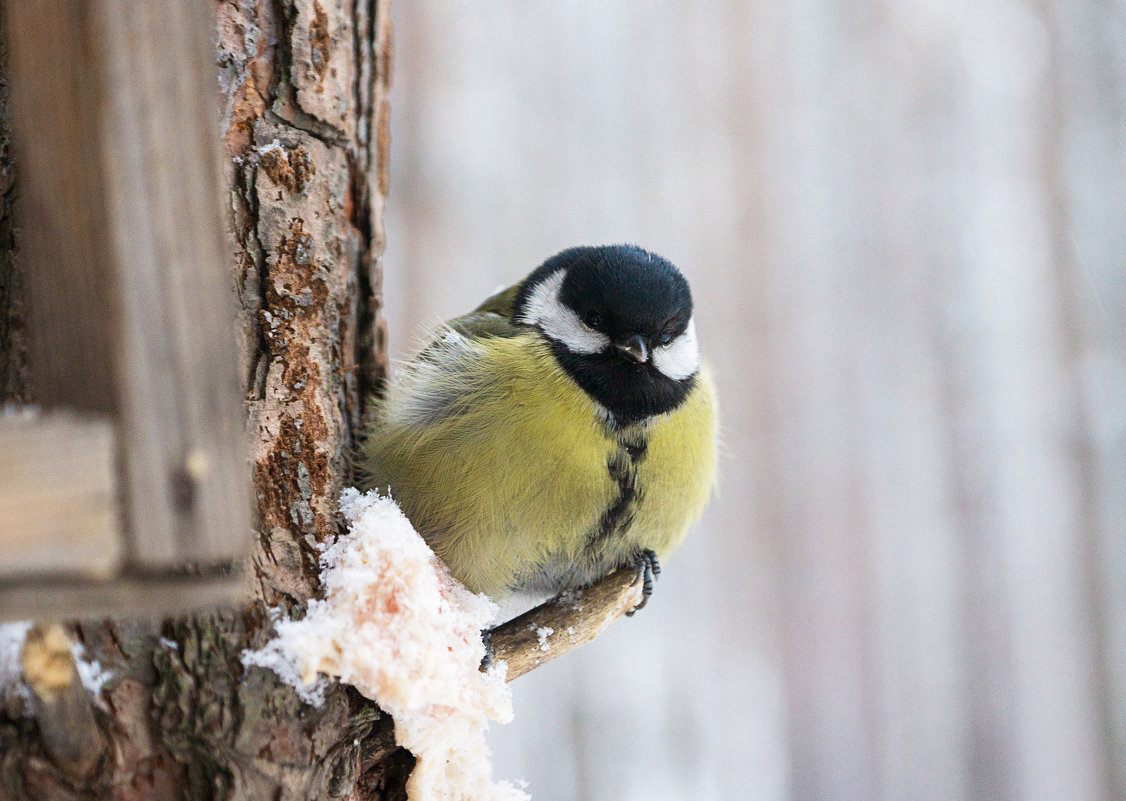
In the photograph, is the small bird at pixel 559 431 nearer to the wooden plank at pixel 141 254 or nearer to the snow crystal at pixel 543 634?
the snow crystal at pixel 543 634

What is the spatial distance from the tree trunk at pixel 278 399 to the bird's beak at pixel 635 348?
0.38 metres

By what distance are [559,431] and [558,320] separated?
0.26 meters

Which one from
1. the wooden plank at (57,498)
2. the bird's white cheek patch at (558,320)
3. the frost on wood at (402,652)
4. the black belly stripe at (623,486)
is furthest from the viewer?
the bird's white cheek patch at (558,320)

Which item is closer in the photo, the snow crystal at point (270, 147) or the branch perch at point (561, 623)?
the snow crystal at point (270, 147)

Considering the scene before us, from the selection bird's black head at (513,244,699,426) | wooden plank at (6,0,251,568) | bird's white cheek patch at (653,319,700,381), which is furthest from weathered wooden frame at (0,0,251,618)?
bird's white cheek patch at (653,319,700,381)

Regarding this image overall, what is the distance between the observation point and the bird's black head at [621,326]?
4.63 feet

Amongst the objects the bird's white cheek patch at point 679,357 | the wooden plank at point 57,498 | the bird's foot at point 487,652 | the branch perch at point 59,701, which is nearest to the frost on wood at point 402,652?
the bird's foot at point 487,652

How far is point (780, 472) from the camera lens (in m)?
2.53

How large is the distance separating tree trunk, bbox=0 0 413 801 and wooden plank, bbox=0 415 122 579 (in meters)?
0.31

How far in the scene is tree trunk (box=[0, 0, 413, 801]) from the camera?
87 cm

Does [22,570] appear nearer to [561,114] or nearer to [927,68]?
[561,114]

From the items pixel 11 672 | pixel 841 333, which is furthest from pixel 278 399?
pixel 841 333

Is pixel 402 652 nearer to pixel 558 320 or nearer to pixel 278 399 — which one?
pixel 278 399

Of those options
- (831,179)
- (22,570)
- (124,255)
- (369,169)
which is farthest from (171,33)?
(831,179)
